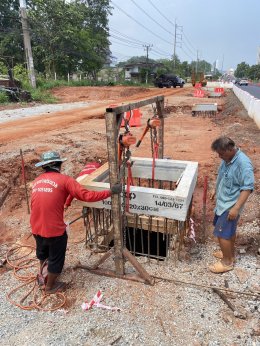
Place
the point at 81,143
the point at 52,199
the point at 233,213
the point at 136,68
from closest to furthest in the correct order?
the point at 52,199 < the point at 233,213 < the point at 81,143 < the point at 136,68

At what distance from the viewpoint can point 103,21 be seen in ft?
152

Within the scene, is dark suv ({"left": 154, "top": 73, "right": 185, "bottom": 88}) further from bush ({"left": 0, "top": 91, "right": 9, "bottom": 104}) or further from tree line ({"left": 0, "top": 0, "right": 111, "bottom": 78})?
bush ({"left": 0, "top": 91, "right": 9, "bottom": 104})

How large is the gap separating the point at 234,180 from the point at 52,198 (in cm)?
202

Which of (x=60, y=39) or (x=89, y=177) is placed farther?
(x=60, y=39)

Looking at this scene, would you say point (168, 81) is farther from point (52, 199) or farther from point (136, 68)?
point (52, 199)

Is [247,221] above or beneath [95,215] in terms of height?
beneath

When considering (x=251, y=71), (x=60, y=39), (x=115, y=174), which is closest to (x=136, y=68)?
(x=60, y=39)

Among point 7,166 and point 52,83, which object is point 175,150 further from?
point 52,83

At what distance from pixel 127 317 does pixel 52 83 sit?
2830cm

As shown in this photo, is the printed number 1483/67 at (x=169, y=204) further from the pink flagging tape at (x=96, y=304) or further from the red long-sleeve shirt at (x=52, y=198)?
the pink flagging tape at (x=96, y=304)

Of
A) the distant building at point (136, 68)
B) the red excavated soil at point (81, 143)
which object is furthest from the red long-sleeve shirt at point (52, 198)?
the distant building at point (136, 68)

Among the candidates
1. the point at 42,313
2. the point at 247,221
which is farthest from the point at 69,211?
the point at 247,221

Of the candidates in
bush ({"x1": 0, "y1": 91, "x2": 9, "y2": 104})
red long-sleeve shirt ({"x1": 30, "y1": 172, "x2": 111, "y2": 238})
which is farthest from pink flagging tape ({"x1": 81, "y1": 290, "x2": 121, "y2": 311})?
bush ({"x1": 0, "y1": 91, "x2": 9, "y2": 104})

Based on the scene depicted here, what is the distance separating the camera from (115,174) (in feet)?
10.6
